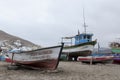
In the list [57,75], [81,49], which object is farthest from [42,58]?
[81,49]

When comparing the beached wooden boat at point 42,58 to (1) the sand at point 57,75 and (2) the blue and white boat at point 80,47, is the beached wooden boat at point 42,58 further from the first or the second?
(2) the blue and white boat at point 80,47

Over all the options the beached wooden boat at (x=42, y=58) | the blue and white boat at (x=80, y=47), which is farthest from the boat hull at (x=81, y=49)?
the beached wooden boat at (x=42, y=58)

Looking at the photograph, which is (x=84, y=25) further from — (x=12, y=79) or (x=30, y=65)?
(x=12, y=79)

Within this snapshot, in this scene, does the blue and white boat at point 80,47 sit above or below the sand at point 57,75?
above

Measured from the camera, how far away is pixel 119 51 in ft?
95.0

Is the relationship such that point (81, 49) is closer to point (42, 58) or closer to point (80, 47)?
point (80, 47)

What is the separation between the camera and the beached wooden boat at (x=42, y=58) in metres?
13.7

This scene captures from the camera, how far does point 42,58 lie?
14.2m

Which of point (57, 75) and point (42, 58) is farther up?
point (42, 58)

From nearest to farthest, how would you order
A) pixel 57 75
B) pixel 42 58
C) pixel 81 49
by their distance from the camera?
1. pixel 57 75
2. pixel 42 58
3. pixel 81 49

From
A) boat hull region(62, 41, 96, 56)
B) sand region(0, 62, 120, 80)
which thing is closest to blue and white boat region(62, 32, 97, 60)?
boat hull region(62, 41, 96, 56)

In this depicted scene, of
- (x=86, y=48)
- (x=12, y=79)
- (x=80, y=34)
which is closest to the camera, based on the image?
(x=12, y=79)

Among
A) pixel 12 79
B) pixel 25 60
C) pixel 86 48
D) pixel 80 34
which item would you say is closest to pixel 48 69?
pixel 25 60

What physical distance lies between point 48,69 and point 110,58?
29.7 ft
